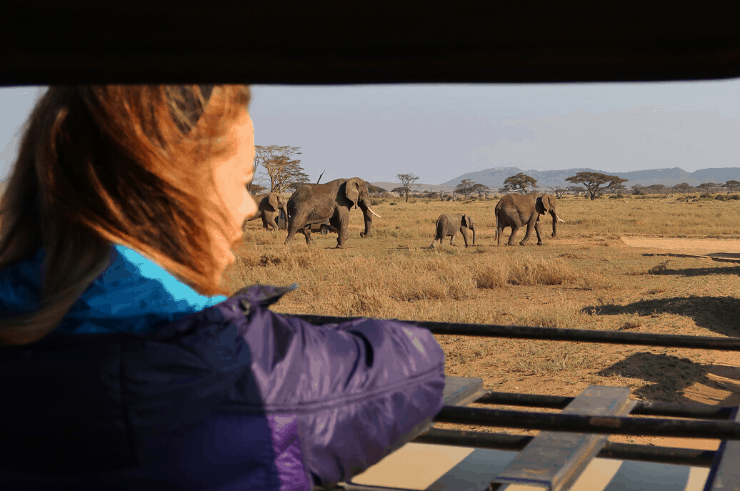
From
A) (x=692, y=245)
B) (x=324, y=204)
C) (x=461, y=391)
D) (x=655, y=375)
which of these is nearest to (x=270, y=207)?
(x=324, y=204)

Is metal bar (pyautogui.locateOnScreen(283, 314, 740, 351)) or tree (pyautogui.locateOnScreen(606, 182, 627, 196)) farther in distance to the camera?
tree (pyautogui.locateOnScreen(606, 182, 627, 196))

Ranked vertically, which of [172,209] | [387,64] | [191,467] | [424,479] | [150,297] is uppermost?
[387,64]

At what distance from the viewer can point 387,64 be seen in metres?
0.55

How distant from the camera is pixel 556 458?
1582mm

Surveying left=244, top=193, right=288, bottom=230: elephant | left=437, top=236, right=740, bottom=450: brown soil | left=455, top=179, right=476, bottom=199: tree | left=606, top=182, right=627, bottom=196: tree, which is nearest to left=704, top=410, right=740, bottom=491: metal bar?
left=437, top=236, right=740, bottom=450: brown soil

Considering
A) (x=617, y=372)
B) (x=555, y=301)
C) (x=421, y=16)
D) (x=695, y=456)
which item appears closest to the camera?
(x=421, y=16)

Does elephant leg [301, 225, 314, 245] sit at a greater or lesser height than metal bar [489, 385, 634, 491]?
lesser

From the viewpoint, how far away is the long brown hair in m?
0.88

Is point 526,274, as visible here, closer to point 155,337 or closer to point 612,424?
point 612,424

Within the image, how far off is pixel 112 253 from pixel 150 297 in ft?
0.27

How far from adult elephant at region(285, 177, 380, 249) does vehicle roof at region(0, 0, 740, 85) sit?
16.9 m

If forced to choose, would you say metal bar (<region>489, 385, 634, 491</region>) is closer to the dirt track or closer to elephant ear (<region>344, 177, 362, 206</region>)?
the dirt track

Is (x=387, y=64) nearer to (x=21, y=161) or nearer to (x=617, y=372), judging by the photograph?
(x=21, y=161)

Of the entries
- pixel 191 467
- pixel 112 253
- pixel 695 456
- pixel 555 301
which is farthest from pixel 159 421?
pixel 555 301
